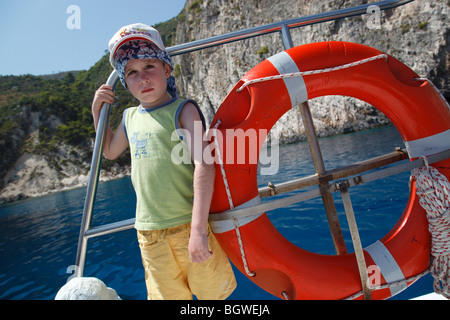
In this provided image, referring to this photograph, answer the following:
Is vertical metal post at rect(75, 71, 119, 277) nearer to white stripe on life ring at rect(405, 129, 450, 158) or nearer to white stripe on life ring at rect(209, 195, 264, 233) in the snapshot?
white stripe on life ring at rect(209, 195, 264, 233)

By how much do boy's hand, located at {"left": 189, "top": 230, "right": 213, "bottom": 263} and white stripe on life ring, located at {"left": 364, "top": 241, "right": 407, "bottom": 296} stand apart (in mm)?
651

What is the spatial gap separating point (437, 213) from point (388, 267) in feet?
0.84

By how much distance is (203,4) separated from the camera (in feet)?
71.3

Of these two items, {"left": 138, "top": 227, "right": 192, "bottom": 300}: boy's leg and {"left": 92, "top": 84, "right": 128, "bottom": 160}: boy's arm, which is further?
{"left": 92, "top": 84, "right": 128, "bottom": 160}: boy's arm

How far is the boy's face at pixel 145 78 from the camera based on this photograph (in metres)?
0.77

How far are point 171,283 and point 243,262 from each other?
242mm

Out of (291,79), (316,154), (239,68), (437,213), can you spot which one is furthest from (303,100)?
(239,68)

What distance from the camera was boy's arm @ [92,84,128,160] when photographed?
878 millimetres

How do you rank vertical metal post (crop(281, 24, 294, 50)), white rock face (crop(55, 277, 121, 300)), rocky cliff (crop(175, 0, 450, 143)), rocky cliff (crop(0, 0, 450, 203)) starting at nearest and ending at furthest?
white rock face (crop(55, 277, 121, 300)), vertical metal post (crop(281, 24, 294, 50)), rocky cliff (crop(175, 0, 450, 143)), rocky cliff (crop(0, 0, 450, 203))

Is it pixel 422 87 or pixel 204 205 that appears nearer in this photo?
pixel 204 205

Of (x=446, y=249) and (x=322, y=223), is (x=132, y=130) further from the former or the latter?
(x=322, y=223)

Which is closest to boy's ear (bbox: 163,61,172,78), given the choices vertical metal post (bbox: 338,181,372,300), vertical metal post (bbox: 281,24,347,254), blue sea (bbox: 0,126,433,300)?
vertical metal post (bbox: 281,24,347,254)

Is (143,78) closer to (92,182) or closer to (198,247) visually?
(92,182)
